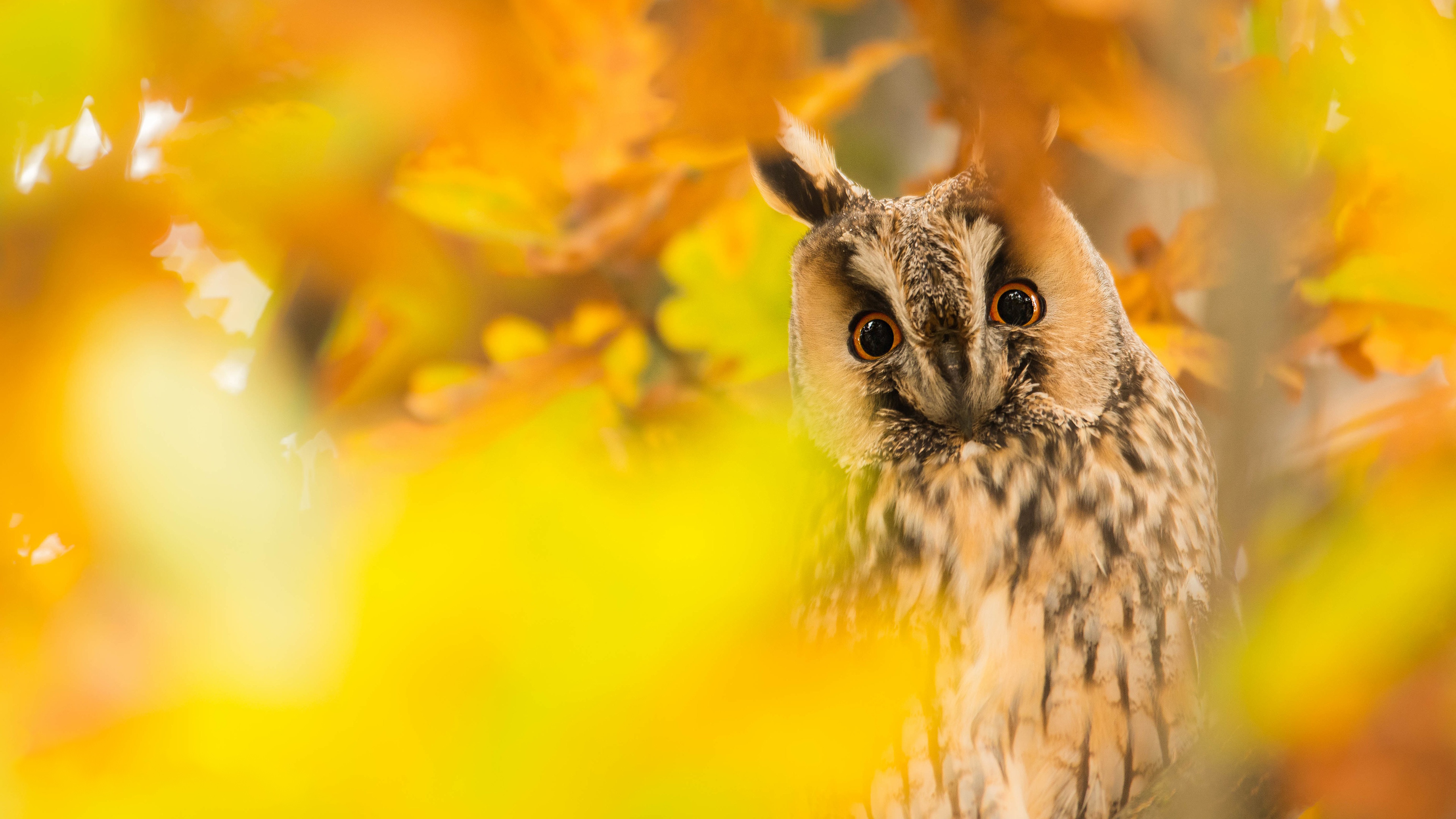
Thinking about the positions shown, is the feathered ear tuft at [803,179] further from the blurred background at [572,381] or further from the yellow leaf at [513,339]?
the yellow leaf at [513,339]

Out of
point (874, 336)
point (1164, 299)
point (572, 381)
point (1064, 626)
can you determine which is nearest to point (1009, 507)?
point (1064, 626)

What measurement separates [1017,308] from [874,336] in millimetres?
148

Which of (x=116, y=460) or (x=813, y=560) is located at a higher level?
(x=813, y=560)

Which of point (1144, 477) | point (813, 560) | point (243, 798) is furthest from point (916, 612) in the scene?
point (243, 798)

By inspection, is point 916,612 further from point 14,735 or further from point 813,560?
point 14,735

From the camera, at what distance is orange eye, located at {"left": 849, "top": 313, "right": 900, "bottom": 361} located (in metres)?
0.90

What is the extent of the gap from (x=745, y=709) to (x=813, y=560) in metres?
0.56

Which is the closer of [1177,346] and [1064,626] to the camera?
[1064,626]

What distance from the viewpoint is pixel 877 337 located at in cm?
91

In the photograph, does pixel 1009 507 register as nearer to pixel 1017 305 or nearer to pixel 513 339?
pixel 1017 305

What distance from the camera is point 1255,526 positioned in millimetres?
374

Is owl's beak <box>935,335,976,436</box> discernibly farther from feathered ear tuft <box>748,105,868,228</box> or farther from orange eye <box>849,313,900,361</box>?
feathered ear tuft <box>748,105,868,228</box>

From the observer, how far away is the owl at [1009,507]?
33.1 inches

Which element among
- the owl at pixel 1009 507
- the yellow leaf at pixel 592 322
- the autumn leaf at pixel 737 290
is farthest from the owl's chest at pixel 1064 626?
the yellow leaf at pixel 592 322
